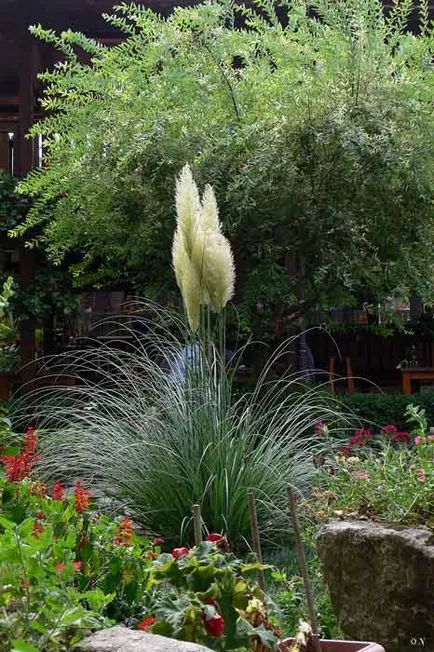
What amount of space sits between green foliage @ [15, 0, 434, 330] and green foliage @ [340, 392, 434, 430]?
1769 mm

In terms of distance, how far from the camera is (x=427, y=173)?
6930 mm

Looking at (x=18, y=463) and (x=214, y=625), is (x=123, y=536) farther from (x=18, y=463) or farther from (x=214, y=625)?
(x=214, y=625)

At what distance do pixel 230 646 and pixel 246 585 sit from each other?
10.5 inches

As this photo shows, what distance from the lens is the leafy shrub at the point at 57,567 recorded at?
1996 millimetres

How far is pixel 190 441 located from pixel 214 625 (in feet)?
8.15

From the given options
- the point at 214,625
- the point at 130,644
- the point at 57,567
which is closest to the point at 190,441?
the point at 57,567

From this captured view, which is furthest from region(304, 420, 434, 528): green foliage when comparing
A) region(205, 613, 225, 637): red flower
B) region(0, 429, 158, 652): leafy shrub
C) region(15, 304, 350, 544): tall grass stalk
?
region(205, 613, 225, 637): red flower

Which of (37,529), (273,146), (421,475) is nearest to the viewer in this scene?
(37,529)

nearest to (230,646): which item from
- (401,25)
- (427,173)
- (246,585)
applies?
(246,585)

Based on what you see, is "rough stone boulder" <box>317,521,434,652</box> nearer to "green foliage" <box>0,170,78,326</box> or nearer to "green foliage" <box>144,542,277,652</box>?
"green foliage" <box>144,542,277,652</box>

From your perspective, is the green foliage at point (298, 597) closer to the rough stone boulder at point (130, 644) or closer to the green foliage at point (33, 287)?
the rough stone boulder at point (130, 644)

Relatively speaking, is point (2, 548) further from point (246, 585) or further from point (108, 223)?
point (108, 223)

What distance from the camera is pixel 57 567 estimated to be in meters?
2.35

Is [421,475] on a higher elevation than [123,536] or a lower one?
higher
